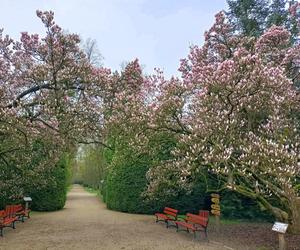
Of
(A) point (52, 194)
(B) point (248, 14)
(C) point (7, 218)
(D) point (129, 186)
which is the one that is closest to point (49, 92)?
(C) point (7, 218)

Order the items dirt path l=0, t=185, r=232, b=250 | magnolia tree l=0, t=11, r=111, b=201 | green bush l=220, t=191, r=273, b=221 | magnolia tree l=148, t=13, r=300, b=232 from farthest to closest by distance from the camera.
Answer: green bush l=220, t=191, r=273, b=221
magnolia tree l=0, t=11, r=111, b=201
dirt path l=0, t=185, r=232, b=250
magnolia tree l=148, t=13, r=300, b=232

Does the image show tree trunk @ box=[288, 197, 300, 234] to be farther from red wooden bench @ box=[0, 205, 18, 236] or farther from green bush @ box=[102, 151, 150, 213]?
green bush @ box=[102, 151, 150, 213]

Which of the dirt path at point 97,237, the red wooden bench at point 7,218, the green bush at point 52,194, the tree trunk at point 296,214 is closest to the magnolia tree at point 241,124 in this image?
the tree trunk at point 296,214

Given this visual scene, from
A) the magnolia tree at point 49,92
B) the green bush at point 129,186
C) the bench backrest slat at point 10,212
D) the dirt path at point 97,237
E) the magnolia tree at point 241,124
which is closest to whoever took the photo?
the magnolia tree at point 241,124

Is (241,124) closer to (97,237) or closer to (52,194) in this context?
(97,237)

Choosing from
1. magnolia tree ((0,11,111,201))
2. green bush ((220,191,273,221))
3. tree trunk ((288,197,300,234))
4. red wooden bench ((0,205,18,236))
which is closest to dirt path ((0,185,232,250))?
red wooden bench ((0,205,18,236))

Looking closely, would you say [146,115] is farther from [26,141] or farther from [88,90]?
[26,141]

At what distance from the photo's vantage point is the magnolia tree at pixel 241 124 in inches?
343

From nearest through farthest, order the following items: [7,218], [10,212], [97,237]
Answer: [97,237], [7,218], [10,212]

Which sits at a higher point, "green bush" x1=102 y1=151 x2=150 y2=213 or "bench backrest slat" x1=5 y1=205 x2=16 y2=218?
"green bush" x1=102 y1=151 x2=150 y2=213

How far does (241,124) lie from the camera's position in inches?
389

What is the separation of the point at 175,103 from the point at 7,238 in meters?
6.16

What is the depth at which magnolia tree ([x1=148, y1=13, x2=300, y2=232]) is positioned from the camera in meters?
8.71

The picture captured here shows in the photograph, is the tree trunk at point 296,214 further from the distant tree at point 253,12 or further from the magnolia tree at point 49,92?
the distant tree at point 253,12
